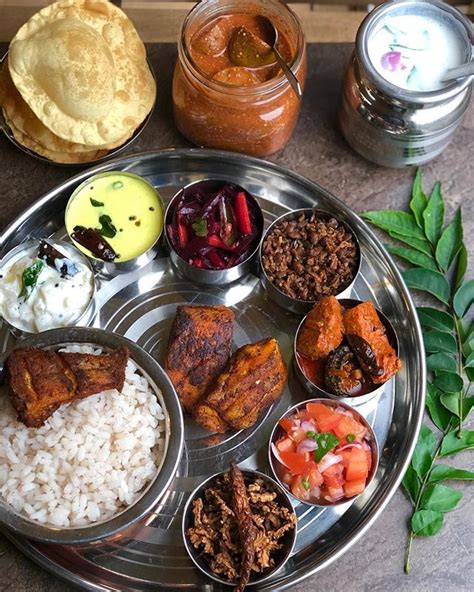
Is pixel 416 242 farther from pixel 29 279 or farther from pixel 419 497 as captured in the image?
pixel 29 279

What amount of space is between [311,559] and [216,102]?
1939mm

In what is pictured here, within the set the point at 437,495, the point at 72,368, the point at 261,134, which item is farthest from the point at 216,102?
the point at 437,495

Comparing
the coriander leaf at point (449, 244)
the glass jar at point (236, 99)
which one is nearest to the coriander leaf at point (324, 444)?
the coriander leaf at point (449, 244)

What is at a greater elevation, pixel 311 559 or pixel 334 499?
pixel 334 499

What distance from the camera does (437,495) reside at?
10.9 ft

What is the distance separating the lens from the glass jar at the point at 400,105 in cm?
340

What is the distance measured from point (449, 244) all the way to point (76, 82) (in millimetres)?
1838

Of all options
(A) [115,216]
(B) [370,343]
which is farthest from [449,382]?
(A) [115,216]

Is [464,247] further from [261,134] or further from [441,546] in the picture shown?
[441,546]

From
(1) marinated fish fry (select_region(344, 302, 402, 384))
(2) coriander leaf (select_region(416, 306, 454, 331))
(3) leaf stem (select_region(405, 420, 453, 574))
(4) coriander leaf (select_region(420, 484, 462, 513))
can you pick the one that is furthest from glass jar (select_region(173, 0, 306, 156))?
(4) coriander leaf (select_region(420, 484, 462, 513))

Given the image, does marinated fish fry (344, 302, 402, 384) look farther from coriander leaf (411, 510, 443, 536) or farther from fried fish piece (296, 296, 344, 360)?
coriander leaf (411, 510, 443, 536)

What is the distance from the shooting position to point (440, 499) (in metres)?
3.32

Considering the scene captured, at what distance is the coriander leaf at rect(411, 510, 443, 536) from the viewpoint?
3.29 metres

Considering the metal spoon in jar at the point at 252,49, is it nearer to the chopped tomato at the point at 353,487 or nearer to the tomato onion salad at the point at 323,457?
the tomato onion salad at the point at 323,457
